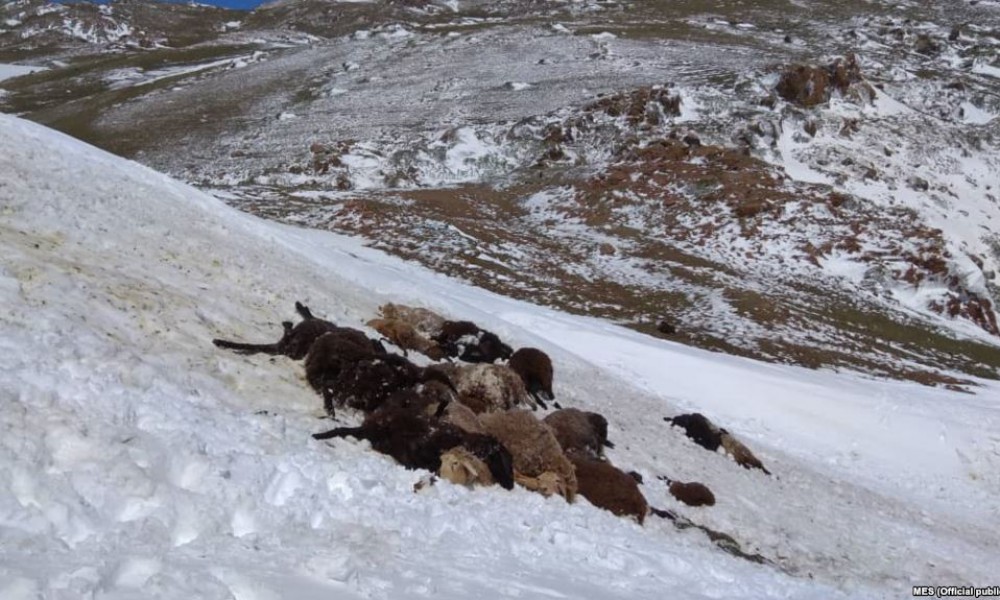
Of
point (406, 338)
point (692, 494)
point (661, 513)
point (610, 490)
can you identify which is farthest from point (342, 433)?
point (692, 494)

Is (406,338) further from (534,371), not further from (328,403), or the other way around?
(328,403)

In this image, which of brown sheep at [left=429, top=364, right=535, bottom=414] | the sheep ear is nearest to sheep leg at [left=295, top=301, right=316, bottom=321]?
brown sheep at [left=429, top=364, right=535, bottom=414]

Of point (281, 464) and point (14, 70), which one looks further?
point (14, 70)

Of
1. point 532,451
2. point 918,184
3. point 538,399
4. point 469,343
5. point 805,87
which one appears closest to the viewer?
point 532,451

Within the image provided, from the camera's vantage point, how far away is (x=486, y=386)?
35.5ft

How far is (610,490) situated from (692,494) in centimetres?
199

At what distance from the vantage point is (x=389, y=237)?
2939 centimetres

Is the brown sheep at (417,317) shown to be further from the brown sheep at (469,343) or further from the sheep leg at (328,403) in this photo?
the sheep leg at (328,403)

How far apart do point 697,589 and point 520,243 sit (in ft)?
82.5

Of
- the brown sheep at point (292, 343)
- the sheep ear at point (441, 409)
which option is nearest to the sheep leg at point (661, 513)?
the sheep ear at point (441, 409)

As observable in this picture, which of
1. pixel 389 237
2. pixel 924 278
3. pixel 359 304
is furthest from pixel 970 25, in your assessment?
pixel 359 304

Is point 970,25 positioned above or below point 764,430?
above

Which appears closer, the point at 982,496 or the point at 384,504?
the point at 384,504

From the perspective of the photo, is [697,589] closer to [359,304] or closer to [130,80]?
[359,304]
